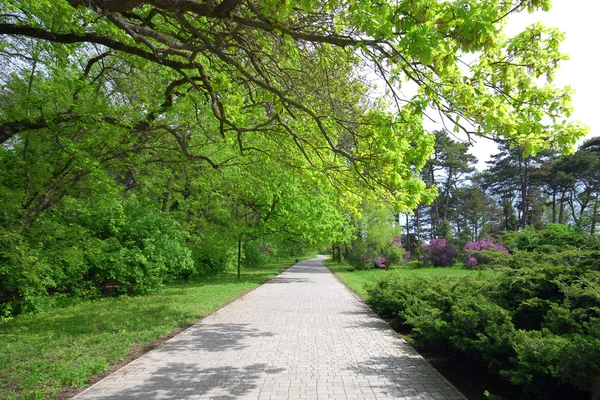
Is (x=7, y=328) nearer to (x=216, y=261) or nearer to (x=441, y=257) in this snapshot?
(x=216, y=261)

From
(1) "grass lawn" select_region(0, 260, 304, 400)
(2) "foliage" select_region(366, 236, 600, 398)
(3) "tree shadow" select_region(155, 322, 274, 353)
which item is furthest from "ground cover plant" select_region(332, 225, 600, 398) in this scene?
(1) "grass lawn" select_region(0, 260, 304, 400)

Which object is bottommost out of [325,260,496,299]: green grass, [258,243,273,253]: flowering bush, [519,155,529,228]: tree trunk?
[325,260,496,299]: green grass

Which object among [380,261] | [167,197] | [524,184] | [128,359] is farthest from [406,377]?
[524,184]

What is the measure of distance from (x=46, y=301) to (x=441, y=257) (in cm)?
3068

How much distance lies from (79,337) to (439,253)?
31.7m

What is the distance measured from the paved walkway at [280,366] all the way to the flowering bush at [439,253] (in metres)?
26.6

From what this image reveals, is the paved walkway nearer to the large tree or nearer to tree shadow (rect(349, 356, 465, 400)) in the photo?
tree shadow (rect(349, 356, 465, 400))

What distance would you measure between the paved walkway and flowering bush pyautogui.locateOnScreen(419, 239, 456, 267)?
87.4 ft

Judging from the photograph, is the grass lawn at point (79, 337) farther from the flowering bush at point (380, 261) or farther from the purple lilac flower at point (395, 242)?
the purple lilac flower at point (395, 242)

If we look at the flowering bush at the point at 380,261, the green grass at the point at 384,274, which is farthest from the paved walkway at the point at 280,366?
the flowering bush at the point at 380,261

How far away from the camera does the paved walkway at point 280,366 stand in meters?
4.67

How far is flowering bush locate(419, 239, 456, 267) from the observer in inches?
1332

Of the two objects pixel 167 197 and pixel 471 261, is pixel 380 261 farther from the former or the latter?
pixel 167 197

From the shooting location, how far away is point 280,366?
5.73 m
